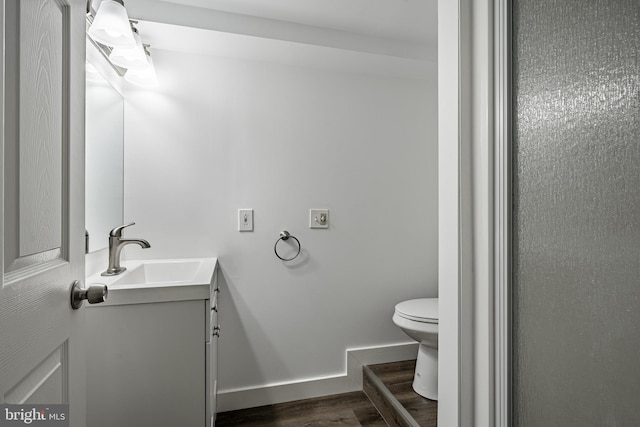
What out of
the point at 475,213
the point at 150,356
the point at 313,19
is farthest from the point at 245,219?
the point at 475,213

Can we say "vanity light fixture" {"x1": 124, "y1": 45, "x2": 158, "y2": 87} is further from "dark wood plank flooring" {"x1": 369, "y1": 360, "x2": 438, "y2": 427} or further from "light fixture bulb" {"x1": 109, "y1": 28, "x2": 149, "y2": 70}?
"dark wood plank flooring" {"x1": 369, "y1": 360, "x2": 438, "y2": 427}

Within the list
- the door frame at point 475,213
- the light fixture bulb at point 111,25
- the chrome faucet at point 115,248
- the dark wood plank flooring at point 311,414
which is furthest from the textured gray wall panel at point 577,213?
the chrome faucet at point 115,248

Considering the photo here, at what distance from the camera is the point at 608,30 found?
57 cm

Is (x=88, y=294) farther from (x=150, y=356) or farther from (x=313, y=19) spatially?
(x=313, y=19)

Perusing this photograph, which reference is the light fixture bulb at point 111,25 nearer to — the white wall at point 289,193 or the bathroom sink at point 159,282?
the white wall at point 289,193

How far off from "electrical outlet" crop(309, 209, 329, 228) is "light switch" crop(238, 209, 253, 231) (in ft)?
1.20

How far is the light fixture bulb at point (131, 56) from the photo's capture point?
4.46 ft

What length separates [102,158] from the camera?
1458 mm

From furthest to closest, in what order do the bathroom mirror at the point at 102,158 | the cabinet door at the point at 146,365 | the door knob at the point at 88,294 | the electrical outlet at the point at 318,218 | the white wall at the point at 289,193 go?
the electrical outlet at the point at 318,218 → the white wall at the point at 289,193 → the bathroom mirror at the point at 102,158 → the cabinet door at the point at 146,365 → the door knob at the point at 88,294

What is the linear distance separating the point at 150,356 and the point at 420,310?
1.32m

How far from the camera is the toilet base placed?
165 cm

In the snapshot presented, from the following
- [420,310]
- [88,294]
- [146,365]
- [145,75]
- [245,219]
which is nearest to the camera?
[88,294]

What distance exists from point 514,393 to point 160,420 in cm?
120

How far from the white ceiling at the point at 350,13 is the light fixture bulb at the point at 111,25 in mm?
453
